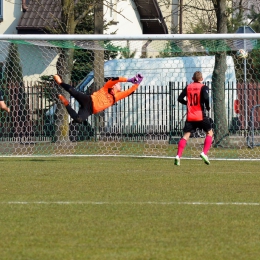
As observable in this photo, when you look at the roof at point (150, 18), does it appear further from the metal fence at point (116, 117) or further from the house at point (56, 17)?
the metal fence at point (116, 117)

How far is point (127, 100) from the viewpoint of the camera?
23891 mm

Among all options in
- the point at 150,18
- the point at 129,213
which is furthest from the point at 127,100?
the point at 150,18

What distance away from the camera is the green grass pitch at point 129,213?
667 cm

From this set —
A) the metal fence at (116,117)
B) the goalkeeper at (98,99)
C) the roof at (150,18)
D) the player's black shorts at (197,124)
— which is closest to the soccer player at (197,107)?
the player's black shorts at (197,124)

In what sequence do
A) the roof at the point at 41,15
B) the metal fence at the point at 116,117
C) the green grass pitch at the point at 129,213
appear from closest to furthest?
the green grass pitch at the point at 129,213, the metal fence at the point at 116,117, the roof at the point at 41,15

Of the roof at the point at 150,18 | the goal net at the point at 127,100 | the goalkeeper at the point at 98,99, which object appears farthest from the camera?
the roof at the point at 150,18

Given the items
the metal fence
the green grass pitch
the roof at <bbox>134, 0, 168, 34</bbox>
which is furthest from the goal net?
the roof at <bbox>134, 0, 168, 34</bbox>

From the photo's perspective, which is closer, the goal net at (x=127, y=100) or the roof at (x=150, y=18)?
the goal net at (x=127, y=100)

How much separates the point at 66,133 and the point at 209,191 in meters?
9.05

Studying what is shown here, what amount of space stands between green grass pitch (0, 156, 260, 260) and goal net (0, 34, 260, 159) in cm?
438

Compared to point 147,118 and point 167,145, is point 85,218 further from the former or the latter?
point 147,118

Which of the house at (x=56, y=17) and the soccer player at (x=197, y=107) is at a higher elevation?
the house at (x=56, y=17)

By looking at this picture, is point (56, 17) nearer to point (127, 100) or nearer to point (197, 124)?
point (127, 100)

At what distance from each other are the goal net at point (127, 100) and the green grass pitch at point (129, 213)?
14.4ft
